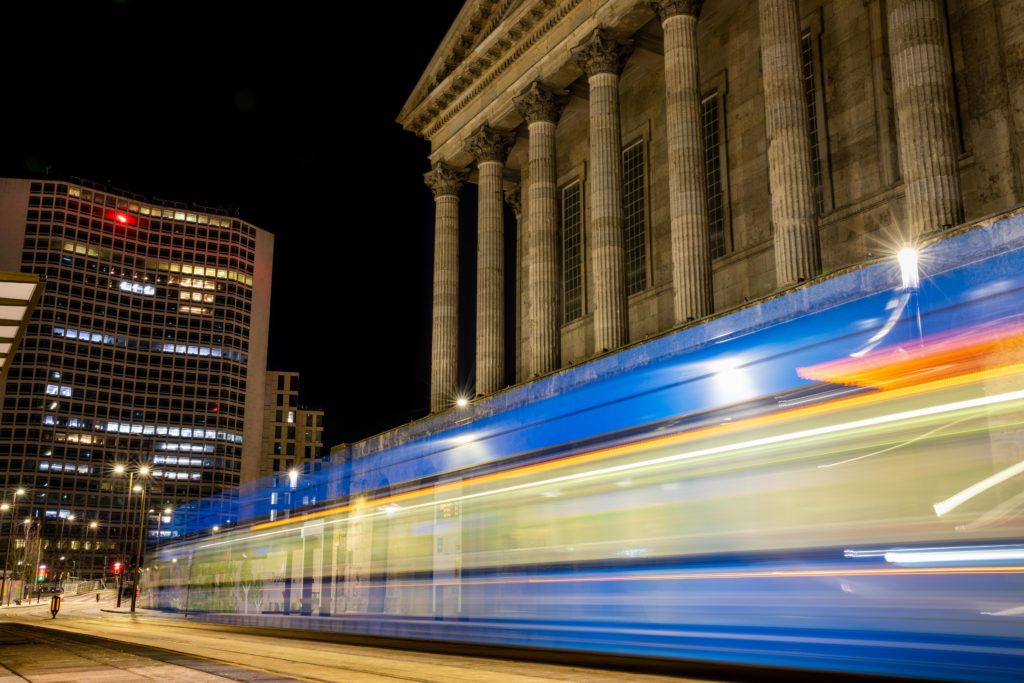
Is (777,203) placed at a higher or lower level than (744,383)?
higher

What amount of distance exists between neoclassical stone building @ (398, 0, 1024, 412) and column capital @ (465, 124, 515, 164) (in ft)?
0.32

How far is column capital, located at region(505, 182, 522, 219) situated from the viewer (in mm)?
49188

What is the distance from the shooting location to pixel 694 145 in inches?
1214

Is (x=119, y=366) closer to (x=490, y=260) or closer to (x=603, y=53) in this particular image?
(x=490, y=260)

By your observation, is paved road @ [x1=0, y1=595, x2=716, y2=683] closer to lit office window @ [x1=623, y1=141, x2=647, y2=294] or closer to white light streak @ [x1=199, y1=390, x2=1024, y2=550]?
white light streak @ [x1=199, y1=390, x2=1024, y2=550]

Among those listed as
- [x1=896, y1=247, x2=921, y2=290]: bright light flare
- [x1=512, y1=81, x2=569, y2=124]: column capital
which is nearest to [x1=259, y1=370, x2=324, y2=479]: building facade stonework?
[x1=512, y1=81, x2=569, y2=124]: column capital

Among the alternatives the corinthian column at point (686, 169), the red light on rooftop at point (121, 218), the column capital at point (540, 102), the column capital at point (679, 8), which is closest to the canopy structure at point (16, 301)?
the corinthian column at point (686, 169)

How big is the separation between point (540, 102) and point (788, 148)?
15190 millimetres

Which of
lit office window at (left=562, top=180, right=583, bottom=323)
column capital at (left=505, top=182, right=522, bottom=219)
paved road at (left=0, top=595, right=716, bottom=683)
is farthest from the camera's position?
column capital at (left=505, top=182, right=522, bottom=219)

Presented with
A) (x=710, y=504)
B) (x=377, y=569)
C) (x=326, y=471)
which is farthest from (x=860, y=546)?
(x=326, y=471)

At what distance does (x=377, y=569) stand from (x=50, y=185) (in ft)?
473

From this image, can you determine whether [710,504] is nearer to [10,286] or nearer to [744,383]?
[744,383]

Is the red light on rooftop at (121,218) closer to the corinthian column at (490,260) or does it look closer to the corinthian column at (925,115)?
the corinthian column at (490,260)

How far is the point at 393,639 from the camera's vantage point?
20.3 m
